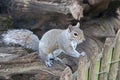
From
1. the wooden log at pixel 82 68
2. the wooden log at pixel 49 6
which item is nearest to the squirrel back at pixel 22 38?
the wooden log at pixel 49 6

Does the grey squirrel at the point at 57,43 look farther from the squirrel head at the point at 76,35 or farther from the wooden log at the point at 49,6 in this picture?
the wooden log at the point at 49,6

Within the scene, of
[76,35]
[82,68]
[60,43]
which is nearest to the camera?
[82,68]

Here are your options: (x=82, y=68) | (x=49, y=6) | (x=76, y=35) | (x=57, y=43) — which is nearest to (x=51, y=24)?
(x=49, y=6)

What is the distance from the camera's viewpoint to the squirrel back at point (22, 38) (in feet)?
9.90

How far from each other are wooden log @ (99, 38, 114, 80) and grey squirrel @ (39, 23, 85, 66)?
257 millimetres

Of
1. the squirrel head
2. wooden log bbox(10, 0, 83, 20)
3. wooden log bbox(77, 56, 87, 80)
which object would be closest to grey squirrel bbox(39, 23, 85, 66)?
the squirrel head

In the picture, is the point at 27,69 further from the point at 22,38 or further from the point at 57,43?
the point at 22,38

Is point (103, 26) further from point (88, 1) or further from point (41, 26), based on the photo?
point (41, 26)

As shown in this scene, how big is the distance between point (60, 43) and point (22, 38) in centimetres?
51

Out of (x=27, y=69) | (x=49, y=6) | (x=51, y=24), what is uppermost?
(x=49, y=6)

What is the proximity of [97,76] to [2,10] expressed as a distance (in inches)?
57.9

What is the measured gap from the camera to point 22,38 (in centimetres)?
309

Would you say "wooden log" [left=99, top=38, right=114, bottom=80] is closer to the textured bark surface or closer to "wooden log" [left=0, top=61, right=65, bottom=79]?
the textured bark surface

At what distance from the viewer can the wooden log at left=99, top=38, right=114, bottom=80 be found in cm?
237
